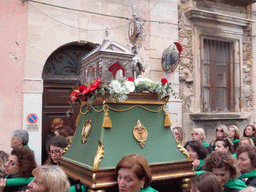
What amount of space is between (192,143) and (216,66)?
516 centimetres

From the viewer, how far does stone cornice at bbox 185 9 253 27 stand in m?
7.51

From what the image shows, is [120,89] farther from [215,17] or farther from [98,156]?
[215,17]

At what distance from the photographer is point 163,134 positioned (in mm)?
2496

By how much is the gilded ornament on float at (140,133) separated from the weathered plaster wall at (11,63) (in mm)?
3966

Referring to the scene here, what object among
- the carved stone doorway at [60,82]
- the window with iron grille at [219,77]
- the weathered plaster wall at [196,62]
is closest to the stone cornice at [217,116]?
the weathered plaster wall at [196,62]

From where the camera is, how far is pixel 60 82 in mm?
6281

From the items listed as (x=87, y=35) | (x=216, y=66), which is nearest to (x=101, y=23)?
(x=87, y=35)

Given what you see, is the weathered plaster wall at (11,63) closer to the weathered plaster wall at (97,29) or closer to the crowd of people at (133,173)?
the weathered plaster wall at (97,29)

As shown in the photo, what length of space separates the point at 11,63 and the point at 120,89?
4.06 metres

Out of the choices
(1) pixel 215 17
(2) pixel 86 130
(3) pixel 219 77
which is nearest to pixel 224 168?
(2) pixel 86 130

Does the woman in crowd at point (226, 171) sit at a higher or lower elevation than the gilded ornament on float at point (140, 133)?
lower

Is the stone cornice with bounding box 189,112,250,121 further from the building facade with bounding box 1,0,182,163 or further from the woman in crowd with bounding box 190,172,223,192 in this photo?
the woman in crowd with bounding box 190,172,223,192

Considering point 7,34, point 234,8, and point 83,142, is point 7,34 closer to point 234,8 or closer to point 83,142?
point 83,142

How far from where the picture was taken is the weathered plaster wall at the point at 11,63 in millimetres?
5500
